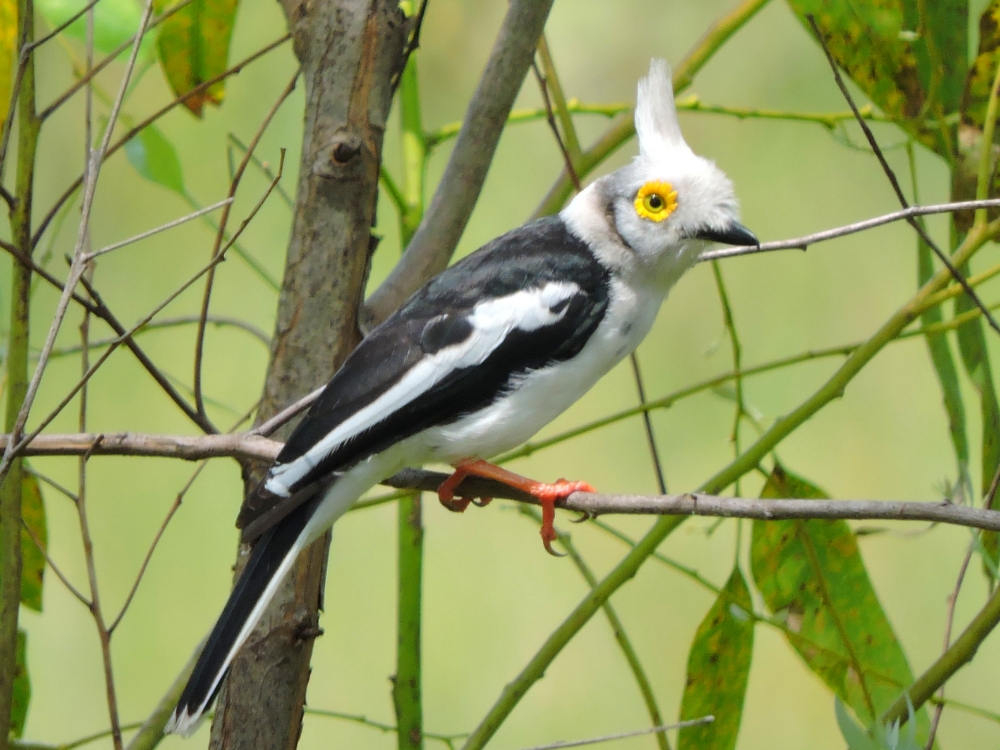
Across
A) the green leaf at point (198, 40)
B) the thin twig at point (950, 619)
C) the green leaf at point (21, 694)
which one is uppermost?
the green leaf at point (198, 40)

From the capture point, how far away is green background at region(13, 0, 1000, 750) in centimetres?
188

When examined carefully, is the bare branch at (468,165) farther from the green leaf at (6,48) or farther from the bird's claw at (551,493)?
the green leaf at (6,48)

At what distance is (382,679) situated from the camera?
2.00 metres

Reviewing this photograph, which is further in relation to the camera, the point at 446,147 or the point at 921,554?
the point at 446,147

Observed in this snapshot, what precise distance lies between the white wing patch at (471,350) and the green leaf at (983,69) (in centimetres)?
52

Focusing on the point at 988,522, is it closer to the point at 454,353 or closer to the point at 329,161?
the point at 454,353

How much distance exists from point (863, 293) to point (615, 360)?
981 mm

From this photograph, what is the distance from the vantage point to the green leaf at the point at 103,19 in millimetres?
1103

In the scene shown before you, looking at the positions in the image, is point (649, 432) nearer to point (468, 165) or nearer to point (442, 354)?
point (442, 354)

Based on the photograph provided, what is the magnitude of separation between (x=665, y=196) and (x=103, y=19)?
691 mm

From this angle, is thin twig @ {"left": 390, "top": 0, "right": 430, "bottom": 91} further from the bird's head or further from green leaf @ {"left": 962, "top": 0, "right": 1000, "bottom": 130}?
green leaf @ {"left": 962, "top": 0, "right": 1000, "bottom": 130}

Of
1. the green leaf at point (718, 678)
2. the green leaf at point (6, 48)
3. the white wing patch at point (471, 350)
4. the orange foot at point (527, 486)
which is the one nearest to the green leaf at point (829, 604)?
the green leaf at point (718, 678)

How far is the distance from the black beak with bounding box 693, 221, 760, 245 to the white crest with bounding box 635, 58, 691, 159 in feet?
0.45

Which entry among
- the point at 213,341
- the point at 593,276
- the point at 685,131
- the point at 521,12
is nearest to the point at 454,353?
the point at 593,276
